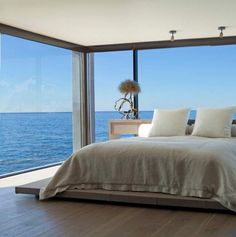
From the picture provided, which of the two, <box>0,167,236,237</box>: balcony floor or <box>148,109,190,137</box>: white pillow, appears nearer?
<box>0,167,236,237</box>: balcony floor

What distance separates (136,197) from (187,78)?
513 cm

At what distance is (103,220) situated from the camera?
4.04 meters

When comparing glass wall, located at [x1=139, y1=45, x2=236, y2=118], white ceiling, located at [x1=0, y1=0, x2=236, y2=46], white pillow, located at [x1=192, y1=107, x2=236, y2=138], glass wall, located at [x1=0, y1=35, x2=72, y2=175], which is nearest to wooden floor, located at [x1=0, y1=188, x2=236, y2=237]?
white pillow, located at [x1=192, y1=107, x2=236, y2=138]

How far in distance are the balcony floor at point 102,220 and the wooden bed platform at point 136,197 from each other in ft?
0.20

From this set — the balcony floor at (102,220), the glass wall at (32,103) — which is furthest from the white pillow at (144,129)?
the balcony floor at (102,220)

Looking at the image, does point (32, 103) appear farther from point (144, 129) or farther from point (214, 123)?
point (214, 123)

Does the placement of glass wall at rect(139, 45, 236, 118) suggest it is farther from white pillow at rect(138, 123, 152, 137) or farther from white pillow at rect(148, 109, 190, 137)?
white pillow at rect(148, 109, 190, 137)

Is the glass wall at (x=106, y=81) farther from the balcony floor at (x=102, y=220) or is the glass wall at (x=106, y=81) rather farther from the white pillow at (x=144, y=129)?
the balcony floor at (x=102, y=220)

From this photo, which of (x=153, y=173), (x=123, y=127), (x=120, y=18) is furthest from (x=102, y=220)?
(x=123, y=127)

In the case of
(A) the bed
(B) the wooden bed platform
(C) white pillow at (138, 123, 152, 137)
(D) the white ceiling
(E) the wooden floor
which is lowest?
(E) the wooden floor

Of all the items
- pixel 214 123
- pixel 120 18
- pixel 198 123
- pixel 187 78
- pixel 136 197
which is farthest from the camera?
pixel 187 78

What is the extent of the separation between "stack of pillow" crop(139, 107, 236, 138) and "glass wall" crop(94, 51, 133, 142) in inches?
80.8

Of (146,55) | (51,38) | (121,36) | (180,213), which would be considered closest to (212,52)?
(146,55)

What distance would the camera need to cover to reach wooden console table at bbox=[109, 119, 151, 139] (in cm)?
771
